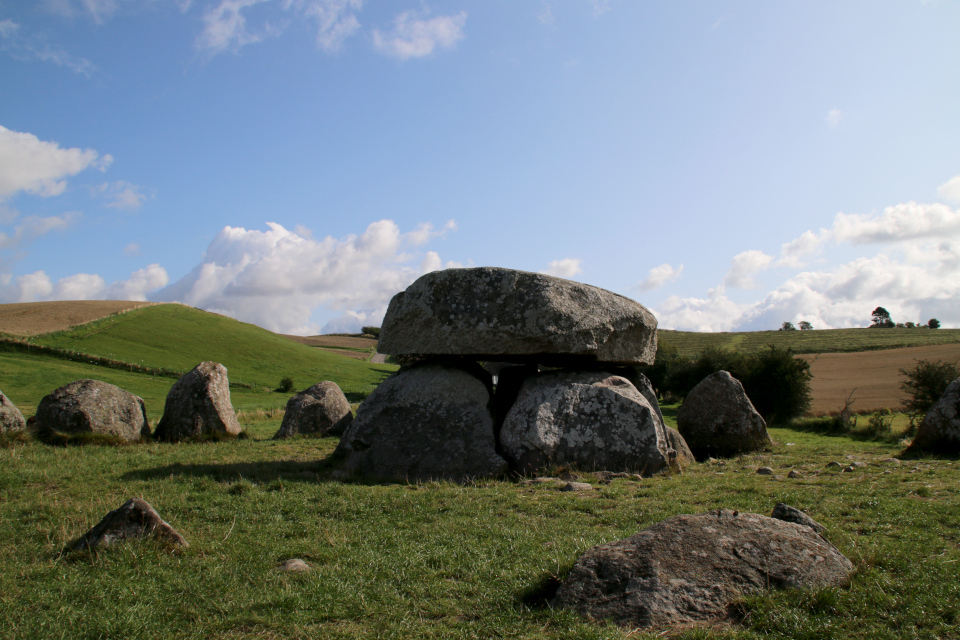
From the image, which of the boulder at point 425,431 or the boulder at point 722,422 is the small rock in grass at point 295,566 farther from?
the boulder at point 722,422

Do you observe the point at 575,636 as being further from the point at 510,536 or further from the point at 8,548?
the point at 8,548

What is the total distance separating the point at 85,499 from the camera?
25.4 feet

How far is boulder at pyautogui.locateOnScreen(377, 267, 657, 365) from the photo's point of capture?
11.4 metres

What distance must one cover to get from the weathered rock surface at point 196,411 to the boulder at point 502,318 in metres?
7.20

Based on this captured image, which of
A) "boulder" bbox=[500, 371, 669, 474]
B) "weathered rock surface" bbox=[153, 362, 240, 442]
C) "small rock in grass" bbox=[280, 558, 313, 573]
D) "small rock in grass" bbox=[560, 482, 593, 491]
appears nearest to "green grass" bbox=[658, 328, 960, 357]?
"weathered rock surface" bbox=[153, 362, 240, 442]

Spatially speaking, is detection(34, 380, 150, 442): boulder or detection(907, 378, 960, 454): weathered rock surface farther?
detection(34, 380, 150, 442): boulder

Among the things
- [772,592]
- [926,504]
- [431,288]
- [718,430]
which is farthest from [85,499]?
[718,430]

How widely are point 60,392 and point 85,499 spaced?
8767 millimetres

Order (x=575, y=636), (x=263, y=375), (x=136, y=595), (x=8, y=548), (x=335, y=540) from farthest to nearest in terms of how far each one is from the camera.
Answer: (x=263, y=375) < (x=335, y=540) < (x=8, y=548) < (x=136, y=595) < (x=575, y=636)

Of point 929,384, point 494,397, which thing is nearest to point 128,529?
point 494,397

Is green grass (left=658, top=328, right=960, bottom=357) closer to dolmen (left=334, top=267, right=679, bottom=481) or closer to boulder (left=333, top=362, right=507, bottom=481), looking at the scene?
dolmen (left=334, top=267, right=679, bottom=481)

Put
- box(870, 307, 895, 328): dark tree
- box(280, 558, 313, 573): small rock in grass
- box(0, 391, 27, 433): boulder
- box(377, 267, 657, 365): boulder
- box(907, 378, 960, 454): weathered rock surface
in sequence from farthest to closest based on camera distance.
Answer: box(870, 307, 895, 328): dark tree → box(0, 391, 27, 433): boulder → box(907, 378, 960, 454): weathered rock surface → box(377, 267, 657, 365): boulder → box(280, 558, 313, 573): small rock in grass

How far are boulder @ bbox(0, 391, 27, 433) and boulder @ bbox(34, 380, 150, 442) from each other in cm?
40

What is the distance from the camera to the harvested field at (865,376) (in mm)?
33406
